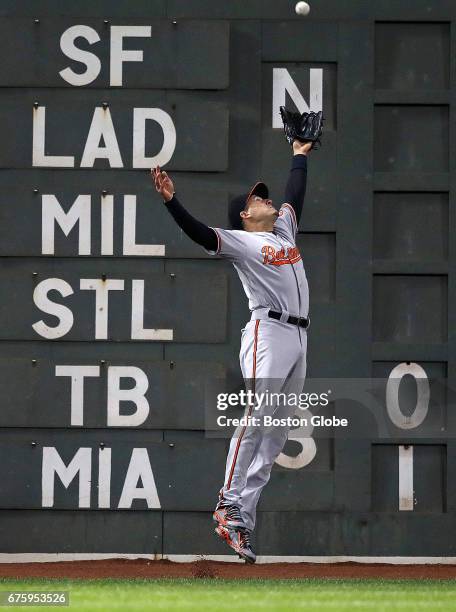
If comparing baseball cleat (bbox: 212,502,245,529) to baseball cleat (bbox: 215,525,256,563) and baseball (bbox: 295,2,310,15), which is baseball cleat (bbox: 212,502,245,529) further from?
baseball (bbox: 295,2,310,15)

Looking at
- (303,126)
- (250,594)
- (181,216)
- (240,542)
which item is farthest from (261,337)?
(250,594)

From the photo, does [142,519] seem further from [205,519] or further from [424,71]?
[424,71]

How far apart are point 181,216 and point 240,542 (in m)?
1.55

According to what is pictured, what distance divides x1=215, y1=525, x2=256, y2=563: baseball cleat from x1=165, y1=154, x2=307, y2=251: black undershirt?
4.41 feet

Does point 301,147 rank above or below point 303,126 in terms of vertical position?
below

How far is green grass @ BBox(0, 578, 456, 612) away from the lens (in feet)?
17.8

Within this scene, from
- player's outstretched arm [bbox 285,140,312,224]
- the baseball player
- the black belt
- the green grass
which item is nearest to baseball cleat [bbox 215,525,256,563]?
the baseball player

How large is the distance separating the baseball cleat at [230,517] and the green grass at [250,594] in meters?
0.30

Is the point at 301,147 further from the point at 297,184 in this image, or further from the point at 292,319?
the point at 292,319

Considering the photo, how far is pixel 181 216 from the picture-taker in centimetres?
611

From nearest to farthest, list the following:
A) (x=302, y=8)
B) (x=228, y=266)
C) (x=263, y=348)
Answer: (x=263, y=348) < (x=302, y=8) < (x=228, y=266)

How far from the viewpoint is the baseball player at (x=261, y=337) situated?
6.37 metres
